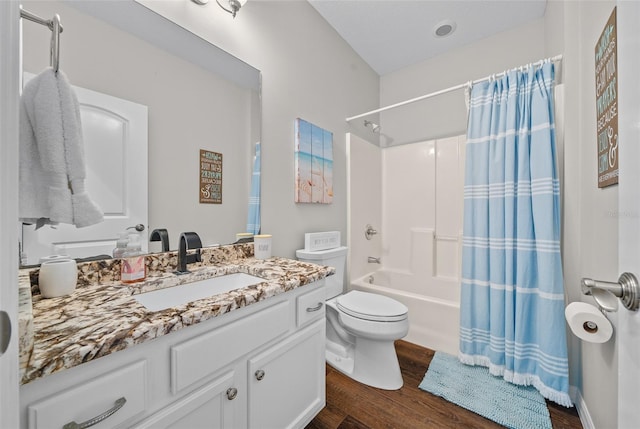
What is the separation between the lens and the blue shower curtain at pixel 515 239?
4.80 ft

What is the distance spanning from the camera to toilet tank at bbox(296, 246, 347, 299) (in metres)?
1.77

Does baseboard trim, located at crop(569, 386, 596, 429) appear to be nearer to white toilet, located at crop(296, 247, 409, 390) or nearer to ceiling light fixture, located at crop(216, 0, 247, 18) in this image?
white toilet, located at crop(296, 247, 409, 390)

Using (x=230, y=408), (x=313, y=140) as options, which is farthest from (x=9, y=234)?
(x=313, y=140)

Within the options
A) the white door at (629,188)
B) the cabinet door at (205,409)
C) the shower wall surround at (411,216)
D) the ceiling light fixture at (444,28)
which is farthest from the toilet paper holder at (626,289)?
the ceiling light fixture at (444,28)

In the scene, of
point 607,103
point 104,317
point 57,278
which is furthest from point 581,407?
point 57,278

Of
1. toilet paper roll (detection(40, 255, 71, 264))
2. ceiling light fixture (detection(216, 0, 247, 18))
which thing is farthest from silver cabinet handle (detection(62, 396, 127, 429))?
ceiling light fixture (detection(216, 0, 247, 18))

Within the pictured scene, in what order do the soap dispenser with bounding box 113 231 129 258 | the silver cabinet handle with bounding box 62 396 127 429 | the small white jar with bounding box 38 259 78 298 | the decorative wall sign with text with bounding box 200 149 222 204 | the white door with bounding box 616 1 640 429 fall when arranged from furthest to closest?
the decorative wall sign with text with bounding box 200 149 222 204 < the soap dispenser with bounding box 113 231 129 258 < the small white jar with bounding box 38 259 78 298 < the silver cabinet handle with bounding box 62 396 127 429 < the white door with bounding box 616 1 640 429

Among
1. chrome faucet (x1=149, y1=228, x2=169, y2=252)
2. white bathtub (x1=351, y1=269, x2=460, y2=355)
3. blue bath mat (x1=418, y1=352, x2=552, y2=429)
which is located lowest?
blue bath mat (x1=418, y1=352, x2=552, y2=429)

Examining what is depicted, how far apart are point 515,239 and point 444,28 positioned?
1769mm

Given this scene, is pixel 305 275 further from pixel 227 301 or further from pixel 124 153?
pixel 124 153

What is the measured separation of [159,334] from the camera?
654 millimetres

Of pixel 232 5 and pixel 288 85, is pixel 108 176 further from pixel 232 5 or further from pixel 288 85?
pixel 288 85

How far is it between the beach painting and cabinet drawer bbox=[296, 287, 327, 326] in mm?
759

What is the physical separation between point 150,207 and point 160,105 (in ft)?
1.50
